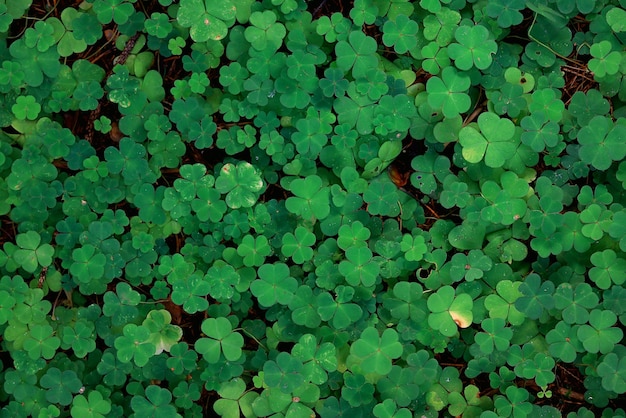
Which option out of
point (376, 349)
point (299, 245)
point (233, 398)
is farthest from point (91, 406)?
point (376, 349)

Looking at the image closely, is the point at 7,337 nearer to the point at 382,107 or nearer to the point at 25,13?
the point at 25,13

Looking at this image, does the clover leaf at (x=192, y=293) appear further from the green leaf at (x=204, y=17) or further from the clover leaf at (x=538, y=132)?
the clover leaf at (x=538, y=132)

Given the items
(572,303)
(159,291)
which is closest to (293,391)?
(159,291)

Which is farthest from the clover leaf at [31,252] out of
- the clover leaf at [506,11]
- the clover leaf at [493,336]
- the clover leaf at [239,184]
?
the clover leaf at [506,11]

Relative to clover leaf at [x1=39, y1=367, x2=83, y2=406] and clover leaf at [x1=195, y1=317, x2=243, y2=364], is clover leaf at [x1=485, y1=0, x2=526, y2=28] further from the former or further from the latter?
clover leaf at [x1=39, y1=367, x2=83, y2=406]

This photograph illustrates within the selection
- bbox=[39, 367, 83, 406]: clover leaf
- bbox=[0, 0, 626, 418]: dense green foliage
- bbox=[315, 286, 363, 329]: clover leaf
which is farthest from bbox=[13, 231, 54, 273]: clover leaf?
bbox=[315, 286, 363, 329]: clover leaf
